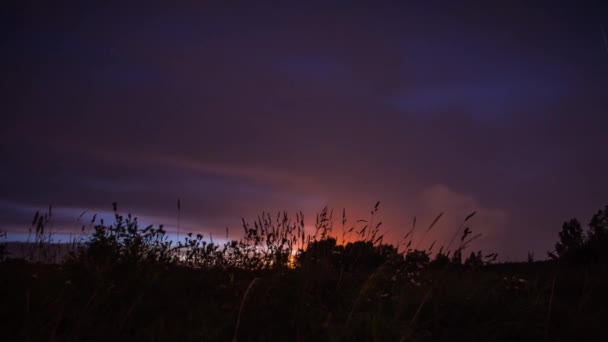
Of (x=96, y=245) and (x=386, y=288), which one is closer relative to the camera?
(x=96, y=245)

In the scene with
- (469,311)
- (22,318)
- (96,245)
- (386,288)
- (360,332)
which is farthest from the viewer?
(386,288)

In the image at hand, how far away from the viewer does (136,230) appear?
5.36m

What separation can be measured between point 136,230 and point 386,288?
3.82 meters

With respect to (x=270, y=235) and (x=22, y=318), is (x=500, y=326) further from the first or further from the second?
(x=22, y=318)

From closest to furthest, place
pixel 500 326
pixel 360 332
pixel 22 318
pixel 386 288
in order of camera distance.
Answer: pixel 22 318 → pixel 360 332 → pixel 500 326 → pixel 386 288

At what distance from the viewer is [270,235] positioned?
6789 mm

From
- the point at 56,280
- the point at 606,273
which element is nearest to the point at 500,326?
the point at 56,280

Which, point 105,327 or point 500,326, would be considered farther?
point 500,326

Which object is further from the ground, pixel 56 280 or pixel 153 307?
pixel 56 280

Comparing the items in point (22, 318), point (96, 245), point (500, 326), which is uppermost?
point (96, 245)

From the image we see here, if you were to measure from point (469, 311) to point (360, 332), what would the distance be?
1925 millimetres

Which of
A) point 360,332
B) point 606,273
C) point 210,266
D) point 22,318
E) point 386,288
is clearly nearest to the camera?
point 22,318

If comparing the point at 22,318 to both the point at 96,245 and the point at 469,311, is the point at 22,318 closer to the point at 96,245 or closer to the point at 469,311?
the point at 96,245

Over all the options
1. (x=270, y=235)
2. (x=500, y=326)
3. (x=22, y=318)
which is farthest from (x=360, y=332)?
(x=270, y=235)
